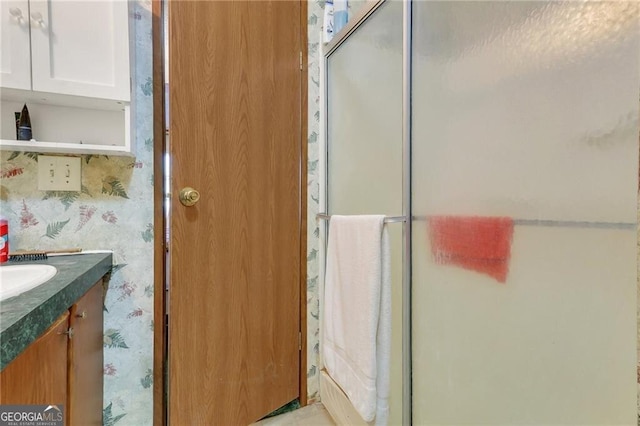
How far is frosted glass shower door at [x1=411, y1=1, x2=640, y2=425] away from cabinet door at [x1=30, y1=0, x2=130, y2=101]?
2.99ft

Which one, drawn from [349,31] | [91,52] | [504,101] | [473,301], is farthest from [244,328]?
[349,31]

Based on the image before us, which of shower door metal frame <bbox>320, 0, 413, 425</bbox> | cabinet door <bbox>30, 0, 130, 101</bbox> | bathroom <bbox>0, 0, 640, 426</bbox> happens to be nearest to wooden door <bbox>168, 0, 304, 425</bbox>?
bathroom <bbox>0, 0, 640, 426</bbox>

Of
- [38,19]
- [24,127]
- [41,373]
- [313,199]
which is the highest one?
[38,19]

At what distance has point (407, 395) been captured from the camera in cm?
99

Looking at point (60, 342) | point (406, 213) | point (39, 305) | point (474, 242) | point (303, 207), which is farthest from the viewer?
point (303, 207)

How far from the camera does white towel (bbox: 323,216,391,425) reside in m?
0.97

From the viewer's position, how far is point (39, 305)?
0.51m

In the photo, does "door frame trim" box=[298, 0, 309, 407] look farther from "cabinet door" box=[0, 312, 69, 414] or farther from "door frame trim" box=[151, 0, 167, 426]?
"cabinet door" box=[0, 312, 69, 414]

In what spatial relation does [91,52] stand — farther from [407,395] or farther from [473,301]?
[407,395]

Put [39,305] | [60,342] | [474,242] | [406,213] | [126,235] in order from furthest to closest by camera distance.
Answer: [126,235]
[406,213]
[474,242]
[60,342]
[39,305]

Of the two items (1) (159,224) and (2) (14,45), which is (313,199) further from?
(2) (14,45)

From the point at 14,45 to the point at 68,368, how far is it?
846 mm

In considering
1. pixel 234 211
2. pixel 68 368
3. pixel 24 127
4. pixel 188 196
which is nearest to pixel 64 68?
pixel 24 127
